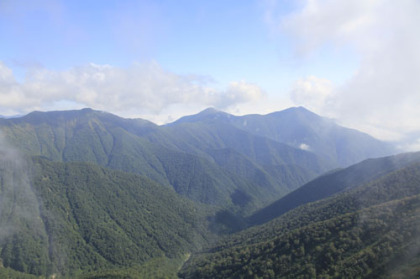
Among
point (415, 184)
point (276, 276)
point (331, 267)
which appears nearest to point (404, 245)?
point (331, 267)

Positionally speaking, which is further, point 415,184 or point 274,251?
point 415,184

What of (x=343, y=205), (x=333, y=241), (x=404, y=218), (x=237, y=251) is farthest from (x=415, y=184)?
(x=237, y=251)

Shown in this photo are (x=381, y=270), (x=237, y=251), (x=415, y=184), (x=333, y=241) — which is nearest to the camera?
(x=381, y=270)

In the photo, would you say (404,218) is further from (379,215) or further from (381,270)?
(381,270)

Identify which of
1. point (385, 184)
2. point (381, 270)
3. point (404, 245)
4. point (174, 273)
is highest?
point (385, 184)

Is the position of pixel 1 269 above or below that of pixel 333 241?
below

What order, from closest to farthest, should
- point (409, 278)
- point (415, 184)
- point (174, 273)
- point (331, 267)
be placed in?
point (409, 278)
point (331, 267)
point (415, 184)
point (174, 273)

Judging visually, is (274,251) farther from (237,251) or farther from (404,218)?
(404,218)
